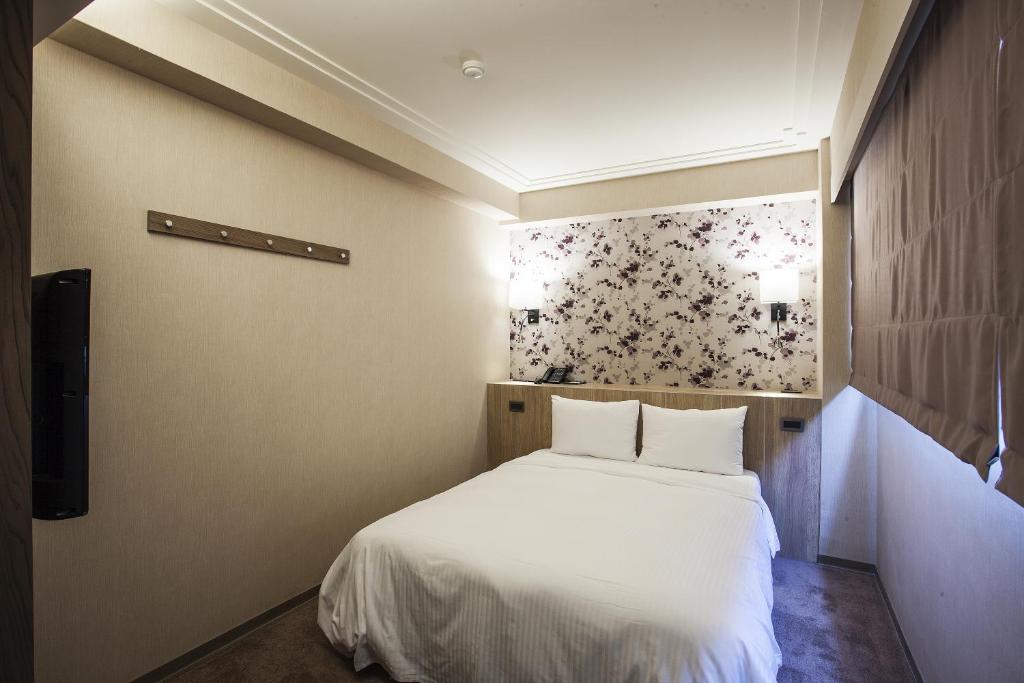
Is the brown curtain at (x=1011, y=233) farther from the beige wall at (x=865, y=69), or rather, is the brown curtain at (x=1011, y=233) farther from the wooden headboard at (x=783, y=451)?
the wooden headboard at (x=783, y=451)

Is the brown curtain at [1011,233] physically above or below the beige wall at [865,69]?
below

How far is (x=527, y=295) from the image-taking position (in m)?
4.41

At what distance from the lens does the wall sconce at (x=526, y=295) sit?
14.4 ft

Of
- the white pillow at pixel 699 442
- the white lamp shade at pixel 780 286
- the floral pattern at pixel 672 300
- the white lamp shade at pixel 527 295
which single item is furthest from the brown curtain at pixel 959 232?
the white lamp shade at pixel 527 295

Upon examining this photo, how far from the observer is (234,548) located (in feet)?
8.00

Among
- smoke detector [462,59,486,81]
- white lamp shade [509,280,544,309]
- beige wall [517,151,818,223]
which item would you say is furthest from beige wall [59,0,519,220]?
white lamp shade [509,280,544,309]

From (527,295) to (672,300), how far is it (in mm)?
1164

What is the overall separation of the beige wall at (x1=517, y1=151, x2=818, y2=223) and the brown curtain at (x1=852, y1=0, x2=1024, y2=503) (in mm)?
1579

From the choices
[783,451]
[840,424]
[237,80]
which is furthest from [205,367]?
[840,424]

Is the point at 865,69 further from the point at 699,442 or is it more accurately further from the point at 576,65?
the point at 699,442

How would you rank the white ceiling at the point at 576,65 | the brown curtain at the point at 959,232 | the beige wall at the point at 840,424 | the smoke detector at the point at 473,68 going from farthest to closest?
the beige wall at the point at 840,424 → the smoke detector at the point at 473,68 → the white ceiling at the point at 576,65 → the brown curtain at the point at 959,232

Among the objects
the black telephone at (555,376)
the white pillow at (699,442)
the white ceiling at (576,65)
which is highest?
the white ceiling at (576,65)

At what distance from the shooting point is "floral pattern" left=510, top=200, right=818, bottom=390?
12.0 ft

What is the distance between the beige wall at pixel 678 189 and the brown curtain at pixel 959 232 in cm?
158
